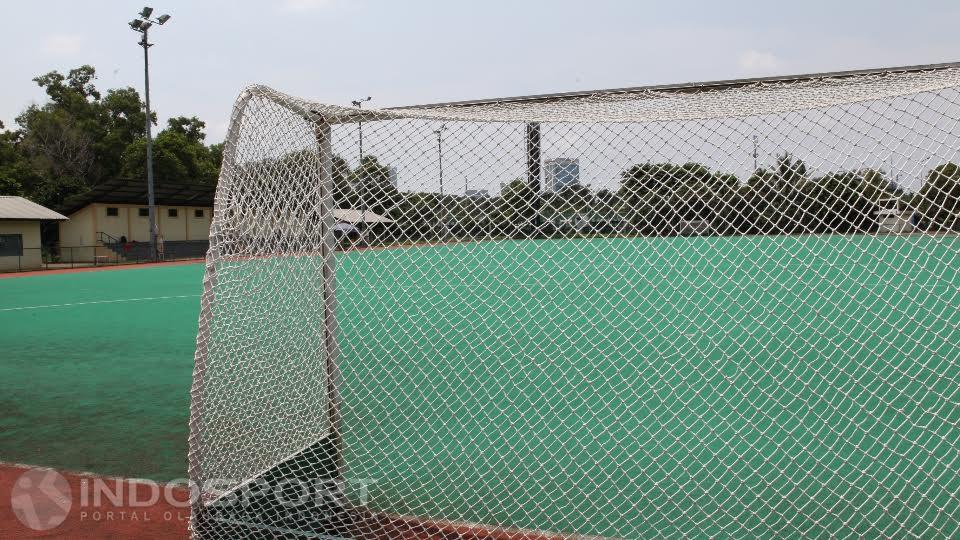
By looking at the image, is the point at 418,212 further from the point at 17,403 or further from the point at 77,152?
the point at 77,152

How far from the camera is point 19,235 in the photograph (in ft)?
71.7

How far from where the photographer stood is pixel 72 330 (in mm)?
8281

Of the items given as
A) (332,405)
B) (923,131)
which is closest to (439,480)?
(332,405)

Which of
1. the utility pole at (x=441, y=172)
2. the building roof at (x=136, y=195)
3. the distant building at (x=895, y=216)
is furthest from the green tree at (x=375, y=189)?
the building roof at (x=136, y=195)

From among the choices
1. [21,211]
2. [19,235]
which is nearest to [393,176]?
[19,235]

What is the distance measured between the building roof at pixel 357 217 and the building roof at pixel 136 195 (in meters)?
26.8

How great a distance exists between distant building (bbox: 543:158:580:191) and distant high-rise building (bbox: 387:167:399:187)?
0.74m

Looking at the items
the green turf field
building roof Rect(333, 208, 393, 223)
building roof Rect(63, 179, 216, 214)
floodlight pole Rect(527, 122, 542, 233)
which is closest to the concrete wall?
building roof Rect(63, 179, 216, 214)

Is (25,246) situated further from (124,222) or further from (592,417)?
(592,417)

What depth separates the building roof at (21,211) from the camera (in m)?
21.6

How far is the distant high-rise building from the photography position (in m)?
3.43

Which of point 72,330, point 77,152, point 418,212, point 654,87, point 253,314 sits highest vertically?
point 77,152

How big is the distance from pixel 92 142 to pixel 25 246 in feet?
59.7

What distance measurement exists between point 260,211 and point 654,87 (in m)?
2.06
